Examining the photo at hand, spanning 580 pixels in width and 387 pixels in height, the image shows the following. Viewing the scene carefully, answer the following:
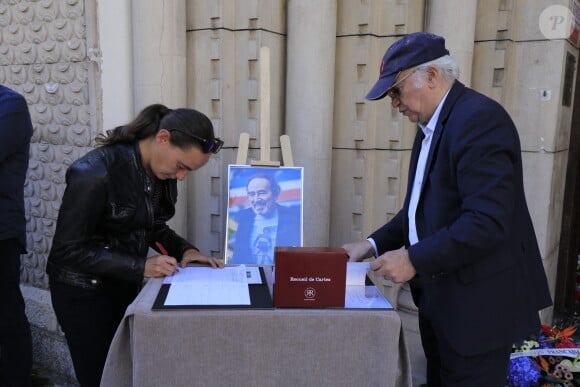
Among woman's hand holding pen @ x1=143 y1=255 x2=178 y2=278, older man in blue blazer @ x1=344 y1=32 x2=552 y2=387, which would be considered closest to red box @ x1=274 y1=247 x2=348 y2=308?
older man in blue blazer @ x1=344 y1=32 x2=552 y2=387

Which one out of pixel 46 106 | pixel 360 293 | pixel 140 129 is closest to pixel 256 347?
pixel 360 293

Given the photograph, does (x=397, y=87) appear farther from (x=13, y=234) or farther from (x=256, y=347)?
(x=13, y=234)

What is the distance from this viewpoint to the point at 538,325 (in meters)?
1.58

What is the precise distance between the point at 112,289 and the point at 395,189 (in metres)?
2.02

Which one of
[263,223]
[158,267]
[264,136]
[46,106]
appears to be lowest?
[263,223]

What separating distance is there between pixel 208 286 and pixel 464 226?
0.74 metres

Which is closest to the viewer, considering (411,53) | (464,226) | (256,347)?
(256,347)

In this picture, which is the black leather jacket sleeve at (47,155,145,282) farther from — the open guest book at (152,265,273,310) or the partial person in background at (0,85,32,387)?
the partial person in background at (0,85,32,387)

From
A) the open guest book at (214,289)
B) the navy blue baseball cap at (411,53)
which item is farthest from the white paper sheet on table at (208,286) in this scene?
the navy blue baseball cap at (411,53)

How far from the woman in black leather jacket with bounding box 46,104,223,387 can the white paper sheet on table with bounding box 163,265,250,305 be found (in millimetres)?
70

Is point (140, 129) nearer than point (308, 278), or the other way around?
point (308, 278)

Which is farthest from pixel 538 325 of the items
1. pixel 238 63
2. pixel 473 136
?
pixel 238 63

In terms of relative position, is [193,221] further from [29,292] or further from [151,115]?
[151,115]

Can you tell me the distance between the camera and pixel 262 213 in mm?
2859
